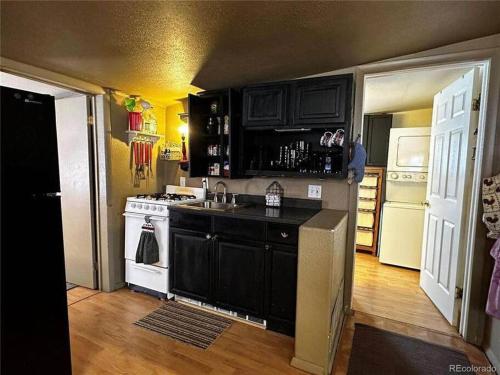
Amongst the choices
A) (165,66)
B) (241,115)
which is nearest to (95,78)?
(165,66)

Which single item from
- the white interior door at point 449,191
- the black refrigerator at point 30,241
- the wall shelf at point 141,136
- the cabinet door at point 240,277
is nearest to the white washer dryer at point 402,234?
the white interior door at point 449,191

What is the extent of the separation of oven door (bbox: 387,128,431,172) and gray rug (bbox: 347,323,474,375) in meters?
2.35

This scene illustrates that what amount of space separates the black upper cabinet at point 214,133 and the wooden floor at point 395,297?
1.89 meters

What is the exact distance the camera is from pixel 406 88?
2.94 meters

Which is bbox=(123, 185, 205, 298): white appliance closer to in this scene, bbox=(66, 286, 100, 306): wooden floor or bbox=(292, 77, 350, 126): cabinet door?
bbox=(66, 286, 100, 306): wooden floor

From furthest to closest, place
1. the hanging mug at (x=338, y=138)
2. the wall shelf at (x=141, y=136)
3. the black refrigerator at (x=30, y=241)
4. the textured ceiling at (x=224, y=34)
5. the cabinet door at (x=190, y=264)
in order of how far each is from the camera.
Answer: the wall shelf at (x=141, y=136) < the cabinet door at (x=190, y=264) < the hanging mug at (x=338, y=138) < the textured ceiling at (x=224, y=34) < the black refrigerator at (x=30, y=241)

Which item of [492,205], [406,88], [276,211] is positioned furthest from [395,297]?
[406,88]

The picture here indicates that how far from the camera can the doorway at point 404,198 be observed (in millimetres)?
2262

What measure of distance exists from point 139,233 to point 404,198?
3.48m

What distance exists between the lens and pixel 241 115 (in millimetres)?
2615

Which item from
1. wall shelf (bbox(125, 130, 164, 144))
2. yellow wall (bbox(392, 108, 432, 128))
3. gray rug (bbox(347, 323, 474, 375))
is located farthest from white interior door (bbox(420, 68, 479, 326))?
wall shelf (bbox(125, 130, 164, 144))

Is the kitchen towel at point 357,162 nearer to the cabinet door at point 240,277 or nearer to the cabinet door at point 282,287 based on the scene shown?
the cabinet door at point 282,287

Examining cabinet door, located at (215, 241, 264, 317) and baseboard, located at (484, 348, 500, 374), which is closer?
baseboard, located at (484, 348, 500, 374)

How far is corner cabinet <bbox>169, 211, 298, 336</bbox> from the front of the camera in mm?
2039
